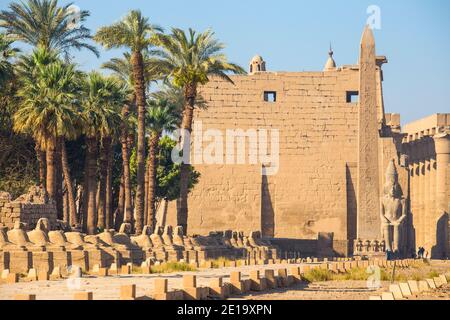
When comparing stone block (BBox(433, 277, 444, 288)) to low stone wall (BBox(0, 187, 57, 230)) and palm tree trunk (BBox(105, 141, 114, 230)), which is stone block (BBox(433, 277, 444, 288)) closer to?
low stone wall (BBox(0, 187, 57, 230))

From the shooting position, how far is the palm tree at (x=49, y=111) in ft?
126

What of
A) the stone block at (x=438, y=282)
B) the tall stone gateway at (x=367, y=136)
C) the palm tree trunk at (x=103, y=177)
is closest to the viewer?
the stone block at (x=438, y=282)

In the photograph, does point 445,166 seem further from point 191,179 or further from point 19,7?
point 19,7

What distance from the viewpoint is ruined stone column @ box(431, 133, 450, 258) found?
72438 millimetres

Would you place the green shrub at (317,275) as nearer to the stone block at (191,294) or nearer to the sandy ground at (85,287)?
the sandy ground at (85,287)

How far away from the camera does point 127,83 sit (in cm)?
4781

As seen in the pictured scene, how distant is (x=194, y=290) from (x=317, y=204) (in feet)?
154

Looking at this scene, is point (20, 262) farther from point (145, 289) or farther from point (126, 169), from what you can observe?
point (126, 169)

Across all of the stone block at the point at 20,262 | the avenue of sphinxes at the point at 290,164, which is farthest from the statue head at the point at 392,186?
the stone block at the point at 20,262

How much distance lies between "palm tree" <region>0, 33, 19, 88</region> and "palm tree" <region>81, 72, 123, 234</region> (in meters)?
3.06

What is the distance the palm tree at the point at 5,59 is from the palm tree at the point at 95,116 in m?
3.06

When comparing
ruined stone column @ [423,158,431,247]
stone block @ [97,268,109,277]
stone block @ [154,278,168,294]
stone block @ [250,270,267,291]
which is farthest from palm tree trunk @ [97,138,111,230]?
ruined stone column @ [423,158,431,247]

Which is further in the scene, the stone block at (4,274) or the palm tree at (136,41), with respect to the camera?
the palm tree at (136,41)

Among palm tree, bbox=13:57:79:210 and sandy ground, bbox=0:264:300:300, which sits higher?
palm tree, bbox=13:57:79:210
